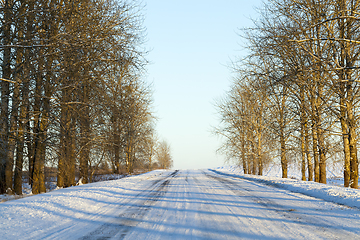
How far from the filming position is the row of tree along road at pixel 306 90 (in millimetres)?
11812

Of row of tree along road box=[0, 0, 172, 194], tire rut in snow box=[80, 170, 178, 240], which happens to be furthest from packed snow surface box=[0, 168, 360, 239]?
row of tree along road box=[0, 0, 172, 194]

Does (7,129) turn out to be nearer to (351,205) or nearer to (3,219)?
(3,219)

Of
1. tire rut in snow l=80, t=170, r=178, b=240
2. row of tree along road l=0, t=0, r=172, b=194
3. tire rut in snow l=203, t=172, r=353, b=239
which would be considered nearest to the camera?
tire rut in snow l=203, t=172, r=353, b=239

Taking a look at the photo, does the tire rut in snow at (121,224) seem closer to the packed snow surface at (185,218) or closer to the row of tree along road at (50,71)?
the packed snow surface at (185,218)

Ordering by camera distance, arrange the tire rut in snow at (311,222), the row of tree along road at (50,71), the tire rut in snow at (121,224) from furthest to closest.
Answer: the row of tree along road at (50,71) → the tire rut in snow at (121,224) → the tire rut in snow at (311,222)

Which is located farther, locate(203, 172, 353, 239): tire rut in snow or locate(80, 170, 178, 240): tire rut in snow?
locate(80, 170, 178, 240): tire rut in snow

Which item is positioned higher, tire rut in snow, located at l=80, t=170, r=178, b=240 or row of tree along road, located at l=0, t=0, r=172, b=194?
row of tree along road, located at l=0, t=0, r=172, b=194

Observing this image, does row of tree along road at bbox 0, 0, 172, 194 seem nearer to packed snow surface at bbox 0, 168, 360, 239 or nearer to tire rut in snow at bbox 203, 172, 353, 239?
packed snow surface at bbox 0, 168, 360, 239

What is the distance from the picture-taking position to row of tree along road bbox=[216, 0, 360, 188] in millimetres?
11812

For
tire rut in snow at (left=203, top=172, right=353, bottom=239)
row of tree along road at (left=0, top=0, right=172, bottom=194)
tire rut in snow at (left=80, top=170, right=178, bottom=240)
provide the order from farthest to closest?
1. row of tree along road at (left=0, top=0, right=172, bottom=194)
2. tire rut in snow at (left=80, top=170, right=178, bottom=240)
3. tire rut in snow at (left=203, top=172, right=353, bottom=239)

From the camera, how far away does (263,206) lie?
770cm

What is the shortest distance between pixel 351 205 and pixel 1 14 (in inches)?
514

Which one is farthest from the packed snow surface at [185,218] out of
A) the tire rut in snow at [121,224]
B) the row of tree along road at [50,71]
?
the row of tree along road at [50,71]

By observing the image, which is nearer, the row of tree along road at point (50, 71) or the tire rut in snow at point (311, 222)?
the tire rut in snow at point (311, 222)
